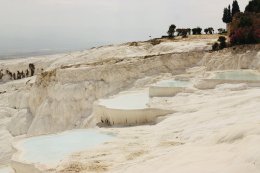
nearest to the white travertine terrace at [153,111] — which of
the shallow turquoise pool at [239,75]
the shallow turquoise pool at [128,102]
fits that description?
the shallow turquoise pool at [128,102]

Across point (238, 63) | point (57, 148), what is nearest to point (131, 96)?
point (238, 63)

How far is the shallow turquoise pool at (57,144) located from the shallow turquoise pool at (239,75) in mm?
7661

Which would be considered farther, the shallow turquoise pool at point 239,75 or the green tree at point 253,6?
the green tree at point 253,6

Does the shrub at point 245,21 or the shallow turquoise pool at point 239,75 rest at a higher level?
the shrub at point 245,21

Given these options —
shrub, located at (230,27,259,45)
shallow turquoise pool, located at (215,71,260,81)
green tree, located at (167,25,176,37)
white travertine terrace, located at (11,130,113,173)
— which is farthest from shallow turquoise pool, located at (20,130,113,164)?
green tree, located at (167,25,176,37)

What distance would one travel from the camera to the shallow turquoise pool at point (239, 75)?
1975 cm

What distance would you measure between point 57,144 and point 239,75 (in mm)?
10289

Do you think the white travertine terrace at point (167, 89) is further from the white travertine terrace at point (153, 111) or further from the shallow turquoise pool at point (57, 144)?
the shallow turquoise pool at point (57, 144)

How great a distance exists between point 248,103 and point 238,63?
1176 cm

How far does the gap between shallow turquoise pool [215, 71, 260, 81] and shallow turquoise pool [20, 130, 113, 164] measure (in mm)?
7661

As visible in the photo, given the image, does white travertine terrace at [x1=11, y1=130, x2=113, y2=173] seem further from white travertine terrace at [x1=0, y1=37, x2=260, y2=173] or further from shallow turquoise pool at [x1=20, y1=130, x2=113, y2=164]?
white travertine terrace at [x1=0, y1=37, x2=260, y2=173]

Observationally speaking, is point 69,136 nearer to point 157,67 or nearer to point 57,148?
point 57,148

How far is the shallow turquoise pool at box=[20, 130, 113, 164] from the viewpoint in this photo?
11.9m

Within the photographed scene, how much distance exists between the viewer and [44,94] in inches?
1307
